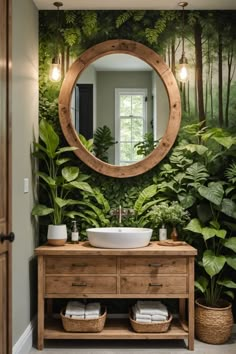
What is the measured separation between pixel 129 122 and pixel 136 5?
970 mm

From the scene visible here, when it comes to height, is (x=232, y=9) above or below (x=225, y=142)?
above

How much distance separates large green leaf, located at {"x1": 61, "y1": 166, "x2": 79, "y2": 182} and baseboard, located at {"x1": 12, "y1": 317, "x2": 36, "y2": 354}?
3.79 ft

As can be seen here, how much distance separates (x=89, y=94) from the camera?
11.7ft

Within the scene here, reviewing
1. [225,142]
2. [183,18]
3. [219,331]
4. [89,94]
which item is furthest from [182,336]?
[183,18]

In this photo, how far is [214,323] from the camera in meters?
3.15

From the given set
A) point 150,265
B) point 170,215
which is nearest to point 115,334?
point 150,265

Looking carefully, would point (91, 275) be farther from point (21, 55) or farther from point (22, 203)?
point (21, 55)

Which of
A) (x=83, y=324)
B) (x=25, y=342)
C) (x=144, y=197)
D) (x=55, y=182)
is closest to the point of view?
(x=25, y=342)

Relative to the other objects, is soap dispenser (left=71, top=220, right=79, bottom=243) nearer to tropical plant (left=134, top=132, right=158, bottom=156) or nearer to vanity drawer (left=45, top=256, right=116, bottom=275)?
vanity drawer (left=45, top=256, right=116, bottom=275)

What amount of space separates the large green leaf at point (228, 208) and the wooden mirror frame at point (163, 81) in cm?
68

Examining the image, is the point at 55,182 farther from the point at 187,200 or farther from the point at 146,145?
the point at 187,200

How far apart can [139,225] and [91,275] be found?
649mm

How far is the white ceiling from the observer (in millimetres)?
3352

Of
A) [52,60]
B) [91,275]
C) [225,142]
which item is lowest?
[91,275]
